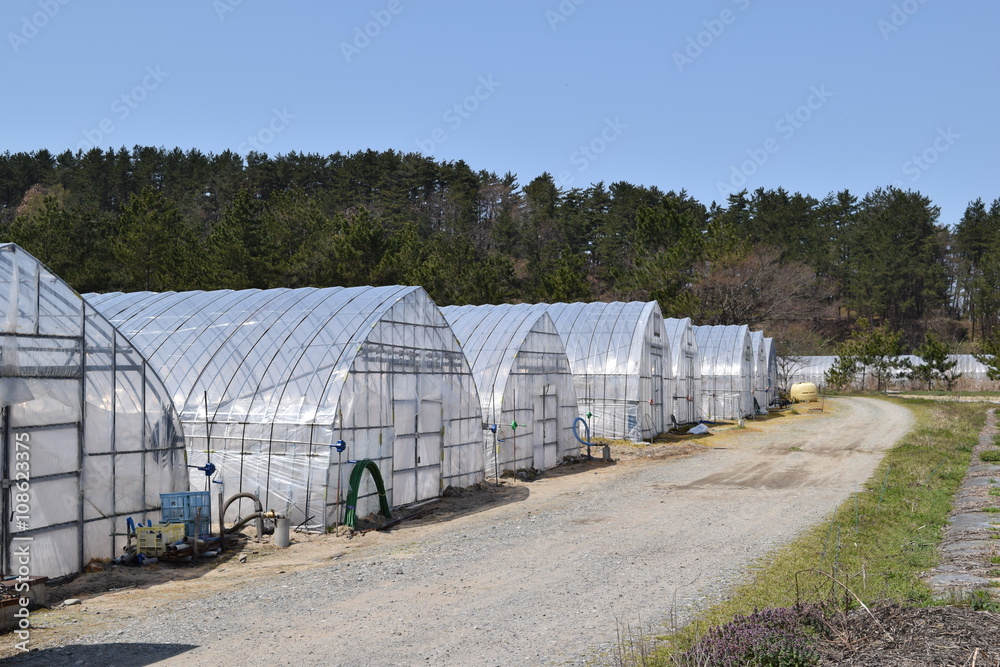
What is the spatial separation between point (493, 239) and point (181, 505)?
6147 centimetres

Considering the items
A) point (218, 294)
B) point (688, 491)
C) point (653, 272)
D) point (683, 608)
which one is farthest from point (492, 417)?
point (653, 272)

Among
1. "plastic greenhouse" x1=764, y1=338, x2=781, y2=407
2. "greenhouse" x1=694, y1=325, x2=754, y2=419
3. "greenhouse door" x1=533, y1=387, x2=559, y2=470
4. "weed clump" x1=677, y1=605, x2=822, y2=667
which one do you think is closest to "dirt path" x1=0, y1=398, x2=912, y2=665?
"weed clump" x1=677, y1=605, x2=822, y2=667

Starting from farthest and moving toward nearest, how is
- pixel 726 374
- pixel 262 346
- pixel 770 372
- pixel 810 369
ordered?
1. pixel 810 369
2. pixel 770 372
3. pixel 726 374
4. pixel 262 346

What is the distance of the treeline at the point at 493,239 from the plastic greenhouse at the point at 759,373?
6610mm

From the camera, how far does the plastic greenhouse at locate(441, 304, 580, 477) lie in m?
24.9

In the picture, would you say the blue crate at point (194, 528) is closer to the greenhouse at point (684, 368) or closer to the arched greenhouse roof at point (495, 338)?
the arched greenhouse roof at point (495, 338)

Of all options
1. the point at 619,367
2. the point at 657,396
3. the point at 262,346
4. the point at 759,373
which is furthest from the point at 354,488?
the point at 759,373

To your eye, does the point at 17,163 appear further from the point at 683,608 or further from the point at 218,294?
the point at 683,608

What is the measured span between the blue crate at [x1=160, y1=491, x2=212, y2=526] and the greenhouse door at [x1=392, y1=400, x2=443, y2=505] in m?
5.14

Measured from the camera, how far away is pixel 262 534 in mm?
16141

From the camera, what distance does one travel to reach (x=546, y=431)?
2739cm

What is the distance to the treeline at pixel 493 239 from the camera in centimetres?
4569

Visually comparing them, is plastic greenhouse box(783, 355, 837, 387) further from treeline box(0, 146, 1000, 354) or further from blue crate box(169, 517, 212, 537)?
blue crate box(169, 517, 212, 537)

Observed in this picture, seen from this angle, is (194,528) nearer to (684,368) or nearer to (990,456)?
(990,456)
